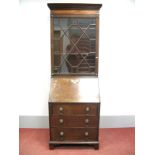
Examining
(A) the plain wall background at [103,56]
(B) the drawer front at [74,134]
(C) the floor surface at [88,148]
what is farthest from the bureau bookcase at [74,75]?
(A) the plain wall background at [103,56]

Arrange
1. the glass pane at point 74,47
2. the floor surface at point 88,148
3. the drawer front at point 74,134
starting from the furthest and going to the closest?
the glass pane at point 74,47 < the drawer front at point 74,134 < the floor surface at point 88,148

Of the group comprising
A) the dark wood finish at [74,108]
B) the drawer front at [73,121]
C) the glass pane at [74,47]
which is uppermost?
the glass pane at [74,47]

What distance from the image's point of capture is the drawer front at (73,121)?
12.2 ft

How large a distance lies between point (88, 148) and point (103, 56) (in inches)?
64.1

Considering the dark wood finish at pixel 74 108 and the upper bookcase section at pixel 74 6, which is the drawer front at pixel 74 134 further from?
the upper bookcase section at pixel 74 6

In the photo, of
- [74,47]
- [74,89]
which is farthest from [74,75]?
[74,47]

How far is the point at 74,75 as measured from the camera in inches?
155

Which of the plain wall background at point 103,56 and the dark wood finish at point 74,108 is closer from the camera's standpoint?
the dark wood finish at point 74,108

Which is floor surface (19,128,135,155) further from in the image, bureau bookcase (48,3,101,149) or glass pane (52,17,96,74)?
glass pane (52,17,96,74)

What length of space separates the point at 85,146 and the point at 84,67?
47.1 inches

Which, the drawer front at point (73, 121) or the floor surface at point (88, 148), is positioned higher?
the drawer front at point (73, 121)
